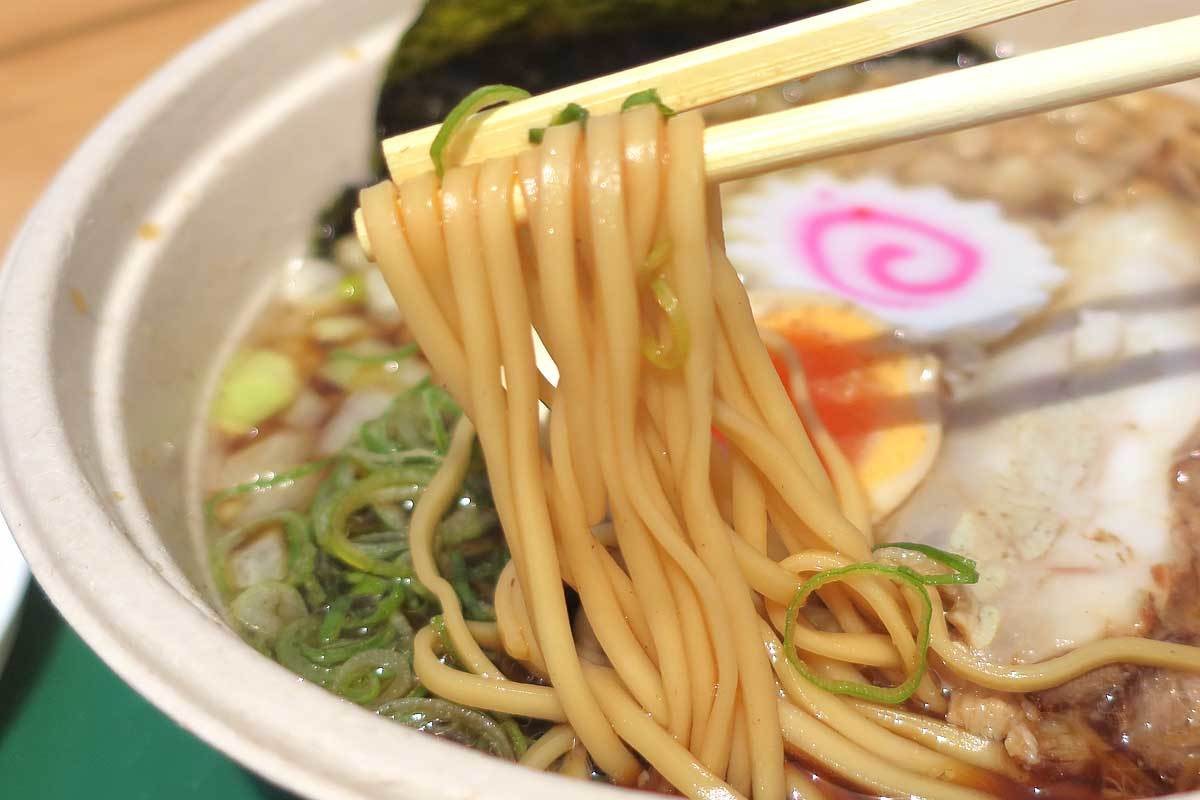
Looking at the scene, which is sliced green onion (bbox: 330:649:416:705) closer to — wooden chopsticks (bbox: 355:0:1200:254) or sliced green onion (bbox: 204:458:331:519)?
sliced green onion (bbox: 204:458:331:519)

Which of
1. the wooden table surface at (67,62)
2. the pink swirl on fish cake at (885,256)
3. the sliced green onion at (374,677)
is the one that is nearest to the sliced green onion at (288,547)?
the sliced green onion at (374,677)

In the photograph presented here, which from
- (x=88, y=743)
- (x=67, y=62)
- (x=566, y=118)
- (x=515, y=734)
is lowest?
(x=88, y=743)

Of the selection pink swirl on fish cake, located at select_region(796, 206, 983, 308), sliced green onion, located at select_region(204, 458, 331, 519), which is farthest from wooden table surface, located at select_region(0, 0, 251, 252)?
pink swirl on fish cake, located at select_region(796, 206, 983, 308)

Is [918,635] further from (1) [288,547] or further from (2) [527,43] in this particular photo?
(2) [527,43]

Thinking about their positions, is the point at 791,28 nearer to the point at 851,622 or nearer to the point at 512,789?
the point at 851,622

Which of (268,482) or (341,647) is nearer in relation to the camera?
(341,647)

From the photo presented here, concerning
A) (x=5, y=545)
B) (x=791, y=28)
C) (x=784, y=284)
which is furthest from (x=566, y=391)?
(x=5, y=545)

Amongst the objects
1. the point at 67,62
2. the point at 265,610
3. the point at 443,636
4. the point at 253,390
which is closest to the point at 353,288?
the point at 253,390

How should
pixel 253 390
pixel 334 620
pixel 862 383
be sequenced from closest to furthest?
1. pixel 334 620
2. pixel 862 383
3. pixel 253 390
